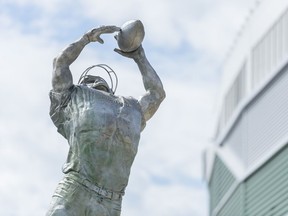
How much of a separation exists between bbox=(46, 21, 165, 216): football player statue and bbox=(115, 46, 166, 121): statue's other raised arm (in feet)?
1.07

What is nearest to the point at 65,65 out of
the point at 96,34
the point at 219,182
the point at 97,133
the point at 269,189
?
the point at 96,34

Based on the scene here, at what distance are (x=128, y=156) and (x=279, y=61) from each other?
171ft

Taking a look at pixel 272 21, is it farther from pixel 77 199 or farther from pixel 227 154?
pixel 77 199

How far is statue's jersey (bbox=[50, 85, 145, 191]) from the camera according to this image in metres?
11.6

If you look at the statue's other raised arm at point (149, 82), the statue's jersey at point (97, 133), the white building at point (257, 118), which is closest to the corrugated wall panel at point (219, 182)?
the white building at point (257, 118)

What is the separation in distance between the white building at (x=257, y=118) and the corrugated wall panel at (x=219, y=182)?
105mm

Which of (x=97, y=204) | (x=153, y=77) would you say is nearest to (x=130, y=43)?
(x=153, y=77)

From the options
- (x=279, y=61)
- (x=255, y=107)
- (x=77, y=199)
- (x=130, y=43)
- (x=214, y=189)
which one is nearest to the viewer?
(x=77, y=199)

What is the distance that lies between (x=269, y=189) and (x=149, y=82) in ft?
175

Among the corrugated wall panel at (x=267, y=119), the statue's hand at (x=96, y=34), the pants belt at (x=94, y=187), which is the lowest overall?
the pants belt at (x=94, y=187)

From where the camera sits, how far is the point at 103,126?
38.1 feet

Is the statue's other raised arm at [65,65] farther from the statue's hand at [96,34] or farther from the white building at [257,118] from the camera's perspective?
the white building at [257,118]

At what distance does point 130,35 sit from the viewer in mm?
12195

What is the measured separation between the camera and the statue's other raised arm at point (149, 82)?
12422 mm
